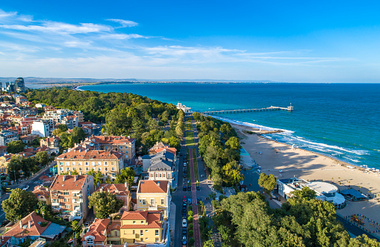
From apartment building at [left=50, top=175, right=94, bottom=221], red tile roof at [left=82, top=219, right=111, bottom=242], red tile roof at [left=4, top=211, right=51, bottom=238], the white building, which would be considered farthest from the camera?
the white building

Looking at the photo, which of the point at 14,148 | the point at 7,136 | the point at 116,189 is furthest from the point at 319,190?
the point at 7,136

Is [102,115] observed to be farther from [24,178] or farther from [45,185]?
[45,185]

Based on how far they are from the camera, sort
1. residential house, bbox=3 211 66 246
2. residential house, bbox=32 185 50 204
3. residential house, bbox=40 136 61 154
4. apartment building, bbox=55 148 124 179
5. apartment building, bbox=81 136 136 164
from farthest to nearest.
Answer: residential house, bbox=40 136 61 154
apartment building, bbox=81 136 136 164
apartment building, bbox=55 148 124 179
residential house, bbox=32 185 50 204
residential house, bbox=3 211 66 246

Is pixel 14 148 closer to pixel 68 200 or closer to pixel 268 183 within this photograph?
pixel 68 200

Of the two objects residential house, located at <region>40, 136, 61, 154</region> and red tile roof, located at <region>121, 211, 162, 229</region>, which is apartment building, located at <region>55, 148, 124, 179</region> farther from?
red tile roof, located at <region>121, 211, 162, 229</region>

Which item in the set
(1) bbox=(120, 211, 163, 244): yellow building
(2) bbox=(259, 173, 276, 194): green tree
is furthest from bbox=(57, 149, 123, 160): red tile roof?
(2) bbox=(259, 173, 276, 194): green tree
